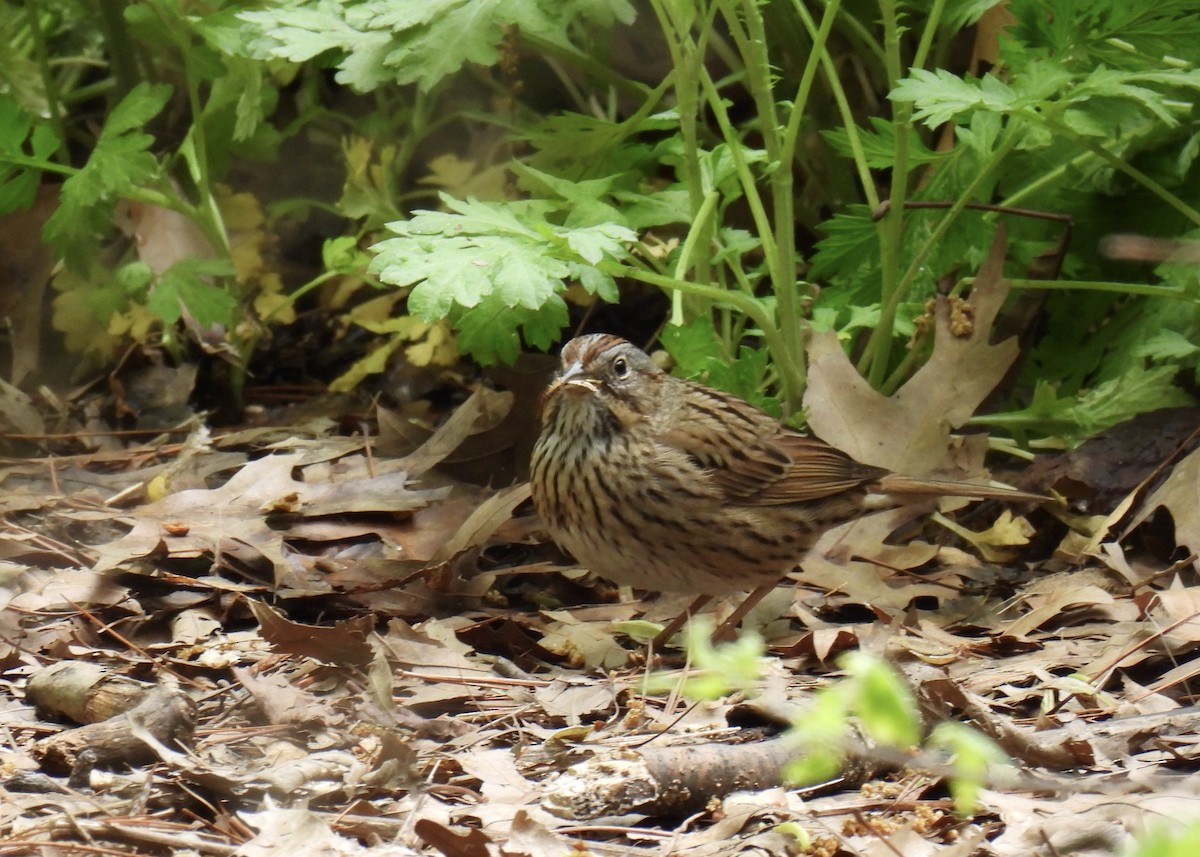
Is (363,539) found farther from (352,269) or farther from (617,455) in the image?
(352,269)

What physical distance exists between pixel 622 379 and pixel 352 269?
1603 mm

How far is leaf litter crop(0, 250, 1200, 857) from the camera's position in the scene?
8.72 feet

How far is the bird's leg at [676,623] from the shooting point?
4027 mm

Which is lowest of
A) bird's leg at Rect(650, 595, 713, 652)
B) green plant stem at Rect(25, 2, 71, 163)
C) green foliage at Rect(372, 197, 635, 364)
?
bird's leg at Rect(650, 595, 713, 652)

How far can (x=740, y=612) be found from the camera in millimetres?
4277

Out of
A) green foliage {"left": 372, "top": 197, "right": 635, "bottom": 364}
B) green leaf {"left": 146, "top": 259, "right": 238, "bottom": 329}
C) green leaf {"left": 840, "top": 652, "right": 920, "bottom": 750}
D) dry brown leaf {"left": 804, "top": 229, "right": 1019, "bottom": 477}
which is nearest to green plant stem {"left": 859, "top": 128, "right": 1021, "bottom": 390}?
dry brown leaf {"left": 804, "top": 229, "right": 1019, "bottom": 477}

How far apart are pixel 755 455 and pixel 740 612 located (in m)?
0.48

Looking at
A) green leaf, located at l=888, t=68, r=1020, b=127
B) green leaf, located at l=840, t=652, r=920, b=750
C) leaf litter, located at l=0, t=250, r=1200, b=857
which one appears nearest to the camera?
green leaf, located at l=840, t=652, r=920, b=750

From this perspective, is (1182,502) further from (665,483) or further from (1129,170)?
(665,483)

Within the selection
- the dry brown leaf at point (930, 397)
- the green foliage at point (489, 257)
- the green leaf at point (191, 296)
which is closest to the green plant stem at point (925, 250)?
the dry brown leaf at point (930, 397)

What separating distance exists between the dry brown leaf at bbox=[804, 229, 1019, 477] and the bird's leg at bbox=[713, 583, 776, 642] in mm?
581

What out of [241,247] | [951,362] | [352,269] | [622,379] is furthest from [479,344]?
[241,247]

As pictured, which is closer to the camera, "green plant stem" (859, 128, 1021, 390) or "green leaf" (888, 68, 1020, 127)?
"green leaf" (888, 68, 1020, 127)

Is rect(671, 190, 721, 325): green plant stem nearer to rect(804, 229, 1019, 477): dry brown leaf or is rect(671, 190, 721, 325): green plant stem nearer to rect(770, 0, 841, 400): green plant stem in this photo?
rect(770, 0, 841, 400): green plant stem
